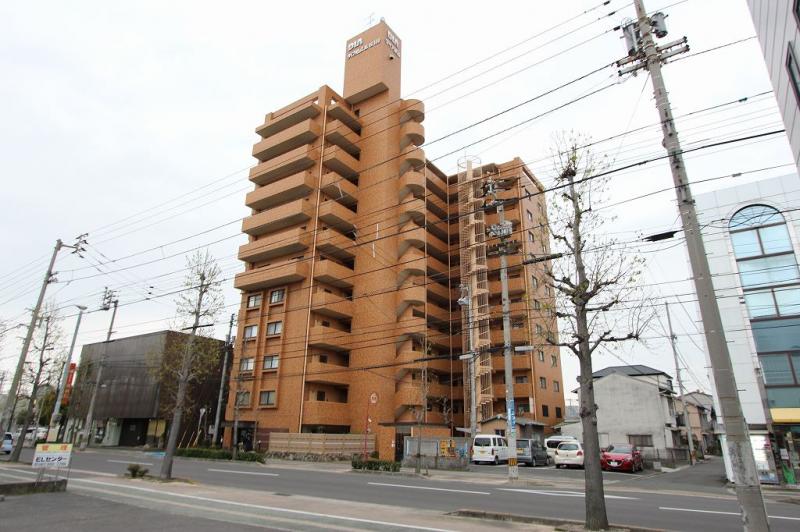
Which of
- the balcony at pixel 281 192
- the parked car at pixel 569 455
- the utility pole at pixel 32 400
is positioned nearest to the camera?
the utility pole at pixel 32 400

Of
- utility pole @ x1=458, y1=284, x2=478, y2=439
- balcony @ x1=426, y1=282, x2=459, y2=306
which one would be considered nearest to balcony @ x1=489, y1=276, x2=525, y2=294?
balcony @ x1=426, y1=282, x2=459, y2=306

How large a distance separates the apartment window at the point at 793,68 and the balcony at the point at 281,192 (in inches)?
1397

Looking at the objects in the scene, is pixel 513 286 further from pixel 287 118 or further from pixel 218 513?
pixel 218 513

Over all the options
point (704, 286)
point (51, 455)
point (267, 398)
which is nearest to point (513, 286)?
point (267, 398)

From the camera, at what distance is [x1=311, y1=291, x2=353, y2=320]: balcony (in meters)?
37.9

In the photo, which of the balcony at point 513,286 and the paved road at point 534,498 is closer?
the paved road at point 534,498

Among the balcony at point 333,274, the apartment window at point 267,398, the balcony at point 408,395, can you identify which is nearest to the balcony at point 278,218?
the balcony at point 333,274

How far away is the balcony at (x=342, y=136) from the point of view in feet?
141

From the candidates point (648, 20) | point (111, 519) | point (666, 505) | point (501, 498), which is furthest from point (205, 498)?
point (648, 20)

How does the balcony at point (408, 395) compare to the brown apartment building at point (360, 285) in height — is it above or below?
below

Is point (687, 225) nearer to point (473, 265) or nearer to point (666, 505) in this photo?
point (666, 505)

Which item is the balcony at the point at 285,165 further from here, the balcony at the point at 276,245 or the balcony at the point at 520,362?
the balcony at the point at 520,362

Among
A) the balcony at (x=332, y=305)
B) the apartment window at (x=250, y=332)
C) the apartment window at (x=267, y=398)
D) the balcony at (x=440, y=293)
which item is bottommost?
the apartment window at (x=267, y=398)

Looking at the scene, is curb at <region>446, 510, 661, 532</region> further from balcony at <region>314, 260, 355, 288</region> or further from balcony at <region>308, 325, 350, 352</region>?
balcony at <region>314, 260, 355, 288</region>
